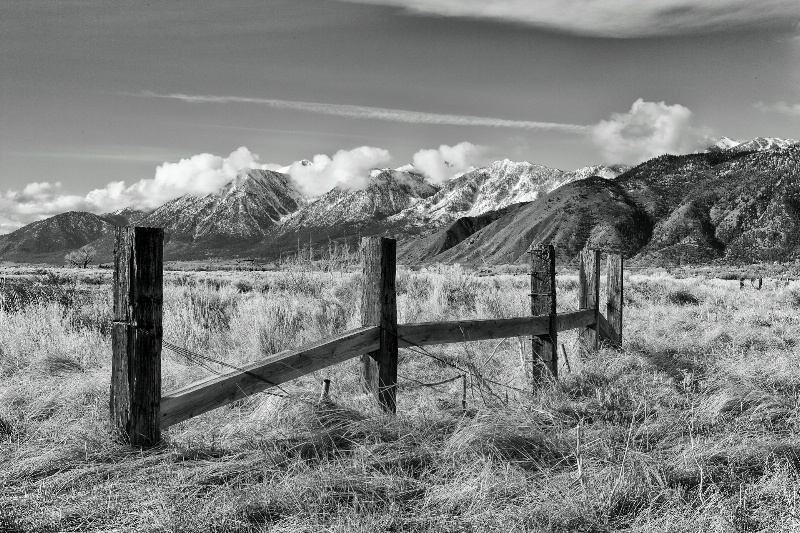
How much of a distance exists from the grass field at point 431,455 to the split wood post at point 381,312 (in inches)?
8.7

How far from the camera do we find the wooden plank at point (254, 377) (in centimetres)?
358

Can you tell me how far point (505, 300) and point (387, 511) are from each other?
9227mm

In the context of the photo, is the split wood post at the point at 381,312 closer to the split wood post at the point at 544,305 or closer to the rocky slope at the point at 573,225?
the split wood post at the point at 544,305

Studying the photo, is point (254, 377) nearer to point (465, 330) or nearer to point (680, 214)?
point (465, 330)

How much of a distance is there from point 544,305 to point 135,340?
4168 mm

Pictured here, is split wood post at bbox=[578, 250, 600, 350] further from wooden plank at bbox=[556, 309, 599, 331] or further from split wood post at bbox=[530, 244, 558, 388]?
split wood post at bbox=[530, 244, 558, 388]

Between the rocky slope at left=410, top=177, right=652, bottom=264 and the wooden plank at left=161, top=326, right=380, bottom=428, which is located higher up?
the rocky slope at left=410, top=177, right=652, bottom=264

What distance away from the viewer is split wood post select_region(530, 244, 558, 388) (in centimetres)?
610

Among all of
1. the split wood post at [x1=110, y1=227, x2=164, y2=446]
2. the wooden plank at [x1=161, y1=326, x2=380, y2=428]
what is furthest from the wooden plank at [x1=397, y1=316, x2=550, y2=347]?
the split wood post at [x1=110, y1=227, x2=164, y2=446]

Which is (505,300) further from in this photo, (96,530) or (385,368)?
(96,530)

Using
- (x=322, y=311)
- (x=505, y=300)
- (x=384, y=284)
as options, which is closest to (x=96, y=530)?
(x=384, y=284)

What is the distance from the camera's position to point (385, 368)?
15.9 feet

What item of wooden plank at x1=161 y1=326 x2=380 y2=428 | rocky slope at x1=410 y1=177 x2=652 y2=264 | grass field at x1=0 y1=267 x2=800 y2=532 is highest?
rocky slope at x1=410 y1=177 x2=652 y2=264

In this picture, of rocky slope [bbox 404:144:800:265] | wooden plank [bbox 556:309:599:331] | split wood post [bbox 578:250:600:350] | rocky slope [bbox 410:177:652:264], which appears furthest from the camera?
rocky slope [bbox 410:177:652:264]
